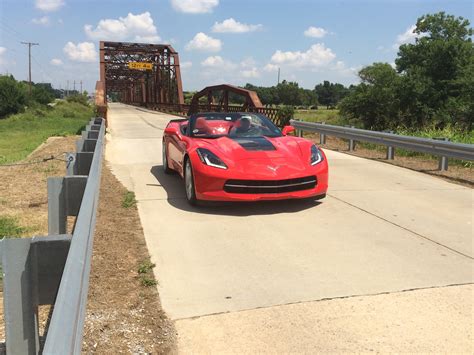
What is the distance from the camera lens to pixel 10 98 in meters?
48.7

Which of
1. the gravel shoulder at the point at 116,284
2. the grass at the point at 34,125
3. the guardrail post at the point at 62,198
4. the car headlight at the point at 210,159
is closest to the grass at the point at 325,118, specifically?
the grass at the point at 34,125

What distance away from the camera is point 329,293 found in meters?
3.68

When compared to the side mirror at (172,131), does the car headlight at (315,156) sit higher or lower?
lower

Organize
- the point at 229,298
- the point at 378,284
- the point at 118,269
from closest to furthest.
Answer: the point at 229,298 < the point at 378,284 < the point at 118,269

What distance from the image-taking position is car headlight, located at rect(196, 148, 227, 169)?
606cm

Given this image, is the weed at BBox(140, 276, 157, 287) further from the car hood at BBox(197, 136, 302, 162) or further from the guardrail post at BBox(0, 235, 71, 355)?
the car hood at BBox(197, 136, 302, 162)

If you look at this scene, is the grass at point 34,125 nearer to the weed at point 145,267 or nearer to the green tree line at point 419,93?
the green tree line at point 419,93

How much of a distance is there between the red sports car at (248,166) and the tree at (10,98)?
155ft

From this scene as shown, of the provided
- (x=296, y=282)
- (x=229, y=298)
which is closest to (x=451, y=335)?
(x=296, y=282)

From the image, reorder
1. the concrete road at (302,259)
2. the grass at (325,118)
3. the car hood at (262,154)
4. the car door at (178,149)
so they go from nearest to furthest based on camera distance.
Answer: the concrete road at (302,259)
the car hood at (262,154)
the car door at (178,149)
the grass at (325,118)

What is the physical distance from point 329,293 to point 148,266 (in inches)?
62.3

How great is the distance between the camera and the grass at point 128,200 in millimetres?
6426

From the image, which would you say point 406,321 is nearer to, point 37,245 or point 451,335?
point 451,335

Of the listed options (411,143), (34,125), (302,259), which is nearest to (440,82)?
(411,143)
